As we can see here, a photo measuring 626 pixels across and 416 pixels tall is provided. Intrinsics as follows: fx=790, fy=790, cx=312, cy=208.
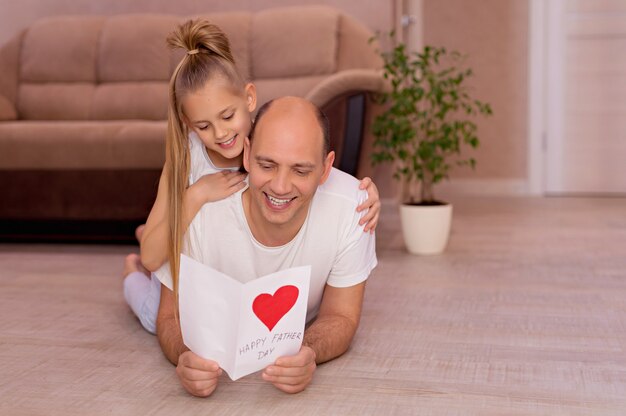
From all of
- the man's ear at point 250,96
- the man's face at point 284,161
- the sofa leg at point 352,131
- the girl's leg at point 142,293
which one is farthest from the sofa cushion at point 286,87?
the man's face at point 284,161

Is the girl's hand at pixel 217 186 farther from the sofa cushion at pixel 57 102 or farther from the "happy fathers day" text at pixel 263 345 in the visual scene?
the sofa cushion at pixel 57 102

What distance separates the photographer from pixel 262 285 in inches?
55.5

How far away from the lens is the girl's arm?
5.62 feet

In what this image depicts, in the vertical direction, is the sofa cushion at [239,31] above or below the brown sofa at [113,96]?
above

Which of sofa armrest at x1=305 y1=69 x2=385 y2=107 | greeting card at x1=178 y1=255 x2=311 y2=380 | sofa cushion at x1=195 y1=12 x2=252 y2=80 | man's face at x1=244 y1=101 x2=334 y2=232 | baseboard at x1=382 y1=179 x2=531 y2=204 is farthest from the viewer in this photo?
baseboard at x1=382 y1=179 x2=531 y2=204

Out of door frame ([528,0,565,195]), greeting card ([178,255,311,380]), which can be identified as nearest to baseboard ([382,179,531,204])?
door frame ([528,0,565,195])

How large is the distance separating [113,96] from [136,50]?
0.26 meters

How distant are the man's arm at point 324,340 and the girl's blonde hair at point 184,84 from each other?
0.32 metres

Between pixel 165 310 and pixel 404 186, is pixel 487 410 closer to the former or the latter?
pixel 165 310

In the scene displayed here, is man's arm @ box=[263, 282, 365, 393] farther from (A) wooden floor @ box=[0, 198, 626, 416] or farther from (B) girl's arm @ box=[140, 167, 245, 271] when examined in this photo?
(B) girl's arm @ box=[140, 167, 245, 271]

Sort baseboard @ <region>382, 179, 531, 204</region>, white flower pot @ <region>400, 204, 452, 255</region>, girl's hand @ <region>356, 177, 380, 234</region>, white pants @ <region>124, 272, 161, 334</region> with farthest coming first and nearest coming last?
1. baseboard @ <region>382, 179, 531, 204</region>
2. white flower pot @ <region>400, 204, 452, 255</region>
3. white pants @ <region>124, 272, 161, 334</region>
4. girl's hand @ <region>356, 177, 380, 234</region>

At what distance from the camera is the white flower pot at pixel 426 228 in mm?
3127

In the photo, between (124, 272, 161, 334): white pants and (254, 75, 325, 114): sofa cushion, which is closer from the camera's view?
(124, 272, 161, 334): white pants

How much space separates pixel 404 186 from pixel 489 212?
50 centimetres
